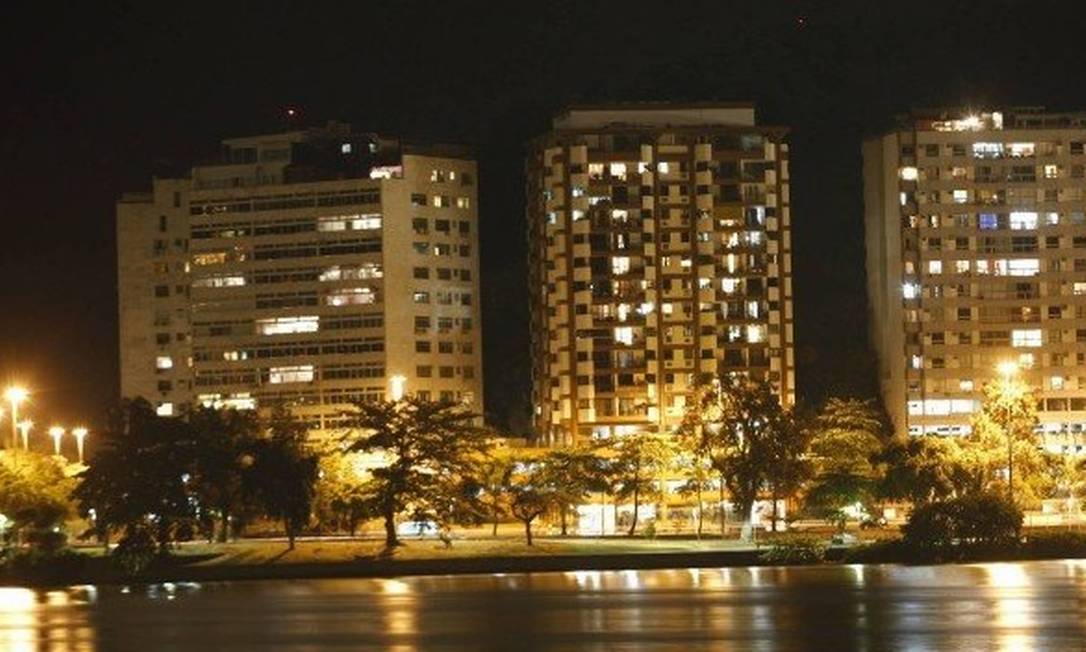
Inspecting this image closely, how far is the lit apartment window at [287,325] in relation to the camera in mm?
127188

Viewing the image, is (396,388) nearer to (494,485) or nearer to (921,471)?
(494,485)

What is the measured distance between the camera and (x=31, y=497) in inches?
3076

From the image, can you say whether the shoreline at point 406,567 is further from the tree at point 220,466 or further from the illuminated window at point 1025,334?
the illuminated window at point 1025,334

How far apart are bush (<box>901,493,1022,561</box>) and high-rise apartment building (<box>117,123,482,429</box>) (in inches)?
2366

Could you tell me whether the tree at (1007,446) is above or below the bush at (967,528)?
above

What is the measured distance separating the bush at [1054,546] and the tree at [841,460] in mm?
12142

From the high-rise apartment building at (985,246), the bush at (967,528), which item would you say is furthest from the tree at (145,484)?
the high-rise apartment building at (985,246)

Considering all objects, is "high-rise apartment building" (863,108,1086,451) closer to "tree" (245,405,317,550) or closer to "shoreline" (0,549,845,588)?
"tree" (245,405,317,550)

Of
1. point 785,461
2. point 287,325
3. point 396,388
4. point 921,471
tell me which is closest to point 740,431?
point 785,461

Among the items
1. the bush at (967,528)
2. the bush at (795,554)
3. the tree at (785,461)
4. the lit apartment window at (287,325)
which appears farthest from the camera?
the lit apartment window at (287,325)

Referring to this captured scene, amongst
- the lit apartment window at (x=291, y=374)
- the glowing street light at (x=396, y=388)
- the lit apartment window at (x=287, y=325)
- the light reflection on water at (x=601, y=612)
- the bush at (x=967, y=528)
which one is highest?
the lit apartment window at (x=287, y=325)

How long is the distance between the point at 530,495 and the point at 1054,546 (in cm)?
2067

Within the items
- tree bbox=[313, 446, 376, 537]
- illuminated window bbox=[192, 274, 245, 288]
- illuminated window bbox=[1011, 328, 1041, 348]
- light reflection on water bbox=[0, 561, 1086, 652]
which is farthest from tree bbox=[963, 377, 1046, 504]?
illuminated window bbox=[192, 274, 245, 288]

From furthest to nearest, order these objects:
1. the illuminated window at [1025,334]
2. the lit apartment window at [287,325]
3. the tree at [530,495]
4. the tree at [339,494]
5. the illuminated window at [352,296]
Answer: the lit apartment window at [287,325] → the illuminated window at [1025,334] → the illuminated window at [352,296] → the tree at [530,495] → the tree at [339,494]
